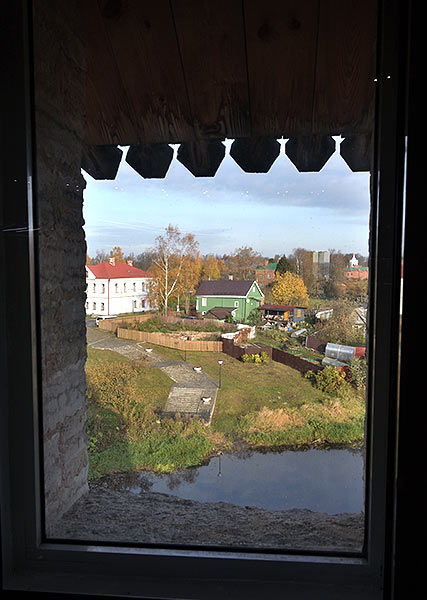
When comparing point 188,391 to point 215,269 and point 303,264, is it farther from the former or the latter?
point 303,264

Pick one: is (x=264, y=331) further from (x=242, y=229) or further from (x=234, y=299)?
(x=242, y=229)

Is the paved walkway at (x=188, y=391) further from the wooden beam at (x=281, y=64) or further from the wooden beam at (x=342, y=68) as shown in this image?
the wooden beam at (x=342, y=68)

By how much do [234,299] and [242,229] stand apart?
0.36m

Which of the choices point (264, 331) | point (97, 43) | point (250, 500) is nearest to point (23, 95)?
point (97, 43)

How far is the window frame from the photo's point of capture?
62 centimetres

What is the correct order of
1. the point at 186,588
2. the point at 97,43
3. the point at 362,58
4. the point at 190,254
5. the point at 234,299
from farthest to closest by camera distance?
the point at 190,254, the point at 234,299, the point at 97,43, the point at 362,58, the point at 186,588

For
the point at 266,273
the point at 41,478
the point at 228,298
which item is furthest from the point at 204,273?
the point at 41,478

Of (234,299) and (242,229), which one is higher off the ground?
(242,229)

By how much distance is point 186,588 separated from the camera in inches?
25.8

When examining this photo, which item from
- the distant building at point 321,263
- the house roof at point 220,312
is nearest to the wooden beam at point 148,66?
the distant building at point 321,263

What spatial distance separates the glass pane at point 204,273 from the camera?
997mm

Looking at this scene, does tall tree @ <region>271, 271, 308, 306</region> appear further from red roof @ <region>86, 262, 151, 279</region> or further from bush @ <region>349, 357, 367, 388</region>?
red roof @ <region>86, 262, 151, 279</region>

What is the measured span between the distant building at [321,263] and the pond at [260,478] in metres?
0.72

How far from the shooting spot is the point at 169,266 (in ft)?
6.15
